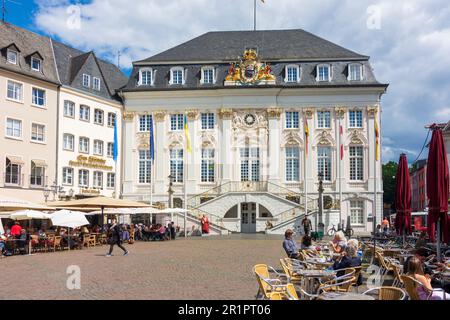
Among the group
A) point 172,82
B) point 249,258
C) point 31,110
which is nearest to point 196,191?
point 172,82

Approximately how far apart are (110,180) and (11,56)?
1351 centimetres

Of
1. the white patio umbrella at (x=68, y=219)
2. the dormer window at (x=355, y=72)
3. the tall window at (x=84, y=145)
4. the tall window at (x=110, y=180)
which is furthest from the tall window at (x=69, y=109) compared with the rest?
the dormer window at (x=355, y=72)

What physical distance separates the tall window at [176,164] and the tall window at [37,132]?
11.7 m

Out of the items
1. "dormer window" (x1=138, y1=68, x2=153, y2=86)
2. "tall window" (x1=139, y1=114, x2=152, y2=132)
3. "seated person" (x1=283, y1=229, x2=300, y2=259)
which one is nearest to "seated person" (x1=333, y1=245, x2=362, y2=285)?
"seated person" (x1=283, y1=229, x2=300, y2=259)

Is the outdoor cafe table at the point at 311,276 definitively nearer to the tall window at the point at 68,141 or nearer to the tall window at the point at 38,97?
the tall window at the point at 38,97

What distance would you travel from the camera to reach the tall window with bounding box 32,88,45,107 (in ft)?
139

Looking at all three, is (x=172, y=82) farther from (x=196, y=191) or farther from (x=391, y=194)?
(x=391, y=194)

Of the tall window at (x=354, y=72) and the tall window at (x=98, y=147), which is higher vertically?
the tall window at (x=354, y=72)

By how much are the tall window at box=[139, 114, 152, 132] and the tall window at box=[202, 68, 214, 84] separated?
591 centimetres

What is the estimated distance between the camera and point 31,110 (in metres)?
41.8

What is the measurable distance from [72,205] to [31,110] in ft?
48.0

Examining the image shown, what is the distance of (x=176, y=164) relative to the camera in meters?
49.7

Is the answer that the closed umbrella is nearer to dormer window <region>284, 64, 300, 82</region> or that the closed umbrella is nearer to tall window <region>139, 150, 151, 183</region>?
dormer window <region>284, 64, 300, 82</region>

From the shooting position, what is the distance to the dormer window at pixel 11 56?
40.7 meters
